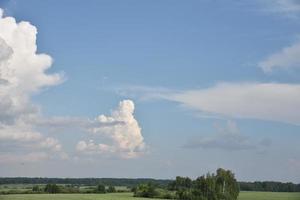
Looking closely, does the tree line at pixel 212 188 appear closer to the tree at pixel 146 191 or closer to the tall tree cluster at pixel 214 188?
the tall tree cluster at pixel 214 188

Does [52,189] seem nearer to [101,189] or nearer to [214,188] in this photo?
[101,189]

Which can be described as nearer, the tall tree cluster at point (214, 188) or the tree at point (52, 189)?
the tall tree cluster at point (214, 188)

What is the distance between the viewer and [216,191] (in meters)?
120

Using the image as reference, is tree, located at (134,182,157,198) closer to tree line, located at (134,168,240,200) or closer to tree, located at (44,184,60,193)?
tree line, located at (134,168,240,200)

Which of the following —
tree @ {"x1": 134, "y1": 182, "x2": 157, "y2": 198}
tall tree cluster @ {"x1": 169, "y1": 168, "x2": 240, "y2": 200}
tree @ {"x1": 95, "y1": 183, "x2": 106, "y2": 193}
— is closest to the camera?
tall tree cluster @ {"x1": 169, "y1": 168, "x2": 240, "y2": 200}

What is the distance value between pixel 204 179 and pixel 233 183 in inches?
314

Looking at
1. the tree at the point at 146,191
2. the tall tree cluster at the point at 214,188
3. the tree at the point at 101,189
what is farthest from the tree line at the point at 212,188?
the tree at the point at 101,189

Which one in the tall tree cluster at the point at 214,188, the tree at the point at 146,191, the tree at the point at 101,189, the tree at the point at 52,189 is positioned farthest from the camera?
the tree at the point at 101,189

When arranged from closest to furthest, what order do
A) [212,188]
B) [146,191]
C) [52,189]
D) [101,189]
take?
[212,188] → [146,191] → [52,189] → [101,189]

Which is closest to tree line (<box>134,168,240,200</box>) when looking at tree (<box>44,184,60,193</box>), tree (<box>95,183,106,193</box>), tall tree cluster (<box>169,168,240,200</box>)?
tall tree cluster (<box>169,168,240,200</box>)

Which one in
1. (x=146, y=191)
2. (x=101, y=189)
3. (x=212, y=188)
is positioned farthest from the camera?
(x=101, y=189)

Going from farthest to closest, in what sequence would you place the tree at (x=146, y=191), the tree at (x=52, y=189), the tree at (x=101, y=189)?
the tree at (x=101, y=189), the tree at (x=52, y=189), the tree at (x=146, y=191)

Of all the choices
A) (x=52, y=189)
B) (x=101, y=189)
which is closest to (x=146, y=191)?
(x=101, y=189)

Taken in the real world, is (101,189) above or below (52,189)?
above
